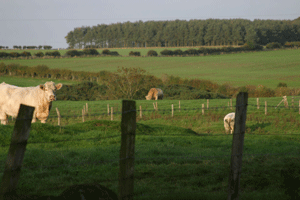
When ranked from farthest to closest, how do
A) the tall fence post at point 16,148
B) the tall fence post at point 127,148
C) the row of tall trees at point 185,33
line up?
the row of tall trees at point 185,33 < the tall fence post at point 127,148 < the tall fence post at point 16,148

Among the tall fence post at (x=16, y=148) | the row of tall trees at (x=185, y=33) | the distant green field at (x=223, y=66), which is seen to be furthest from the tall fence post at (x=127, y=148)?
the row of tall trees at (x=185, y=33)

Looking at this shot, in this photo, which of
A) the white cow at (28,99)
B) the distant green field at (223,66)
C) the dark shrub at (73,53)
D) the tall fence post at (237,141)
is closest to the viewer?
the tall fence post at (237,141)

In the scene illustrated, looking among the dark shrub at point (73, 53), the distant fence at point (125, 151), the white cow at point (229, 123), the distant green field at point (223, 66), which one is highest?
the dark shrub at point (73, 53)

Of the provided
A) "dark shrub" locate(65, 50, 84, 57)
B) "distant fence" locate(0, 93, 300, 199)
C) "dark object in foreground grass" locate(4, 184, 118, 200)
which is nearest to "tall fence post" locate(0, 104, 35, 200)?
"distant fence" locate(0, 93, 300, 199)

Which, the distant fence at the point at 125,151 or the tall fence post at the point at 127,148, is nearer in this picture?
the distant fence at the point at 125,151

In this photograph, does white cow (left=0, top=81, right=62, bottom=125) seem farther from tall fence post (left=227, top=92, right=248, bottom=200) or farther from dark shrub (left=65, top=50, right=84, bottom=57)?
dark shrub (left=65, top=50, right=84, bottom=57)

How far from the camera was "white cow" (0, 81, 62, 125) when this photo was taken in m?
13.7

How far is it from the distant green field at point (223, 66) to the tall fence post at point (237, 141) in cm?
5615

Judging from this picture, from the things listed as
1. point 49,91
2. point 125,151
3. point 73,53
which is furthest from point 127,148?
point 73,53

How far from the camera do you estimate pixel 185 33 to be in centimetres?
14888

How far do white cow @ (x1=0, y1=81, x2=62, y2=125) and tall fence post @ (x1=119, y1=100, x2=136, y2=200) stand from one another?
10.5 meters

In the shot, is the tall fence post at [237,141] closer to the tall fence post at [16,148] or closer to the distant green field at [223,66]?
the tall fence post at [16,148]

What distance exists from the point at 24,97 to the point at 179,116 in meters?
16.5

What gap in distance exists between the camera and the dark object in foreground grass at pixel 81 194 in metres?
3.52
